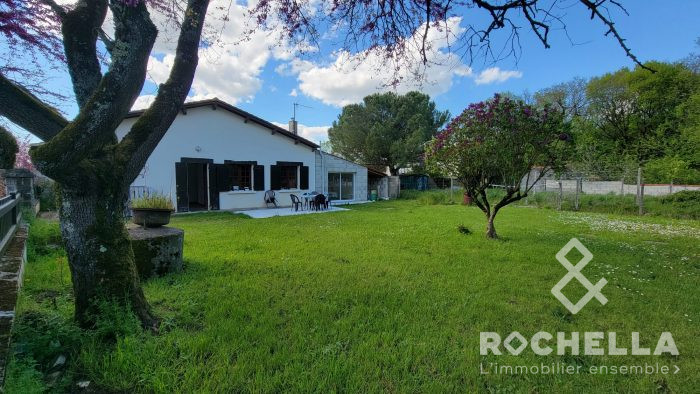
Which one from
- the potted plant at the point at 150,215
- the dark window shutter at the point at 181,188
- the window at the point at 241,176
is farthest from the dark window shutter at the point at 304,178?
the potted plant at the point at 150,215

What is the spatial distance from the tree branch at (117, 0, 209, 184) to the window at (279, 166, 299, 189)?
12706 millimetres

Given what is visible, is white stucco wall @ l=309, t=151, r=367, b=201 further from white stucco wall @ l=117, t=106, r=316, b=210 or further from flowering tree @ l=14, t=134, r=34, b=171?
flowering tree @ l=14, t=134, r=34, b=171

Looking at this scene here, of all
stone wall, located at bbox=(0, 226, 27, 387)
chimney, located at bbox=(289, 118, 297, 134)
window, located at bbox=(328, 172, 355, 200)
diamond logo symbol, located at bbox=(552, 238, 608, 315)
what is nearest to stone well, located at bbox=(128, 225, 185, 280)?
stone wall, located at bbox=(0, 226, 27, 387)

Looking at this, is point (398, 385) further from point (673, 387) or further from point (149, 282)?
point (149, 282)

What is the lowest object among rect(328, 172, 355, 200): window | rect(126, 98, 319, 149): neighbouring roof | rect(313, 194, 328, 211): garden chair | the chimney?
rect(313, 194, 328, 211): garden chair

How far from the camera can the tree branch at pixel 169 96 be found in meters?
2.59

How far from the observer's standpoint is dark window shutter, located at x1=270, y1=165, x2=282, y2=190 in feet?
48.6

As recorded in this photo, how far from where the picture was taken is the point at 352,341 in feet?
8.46

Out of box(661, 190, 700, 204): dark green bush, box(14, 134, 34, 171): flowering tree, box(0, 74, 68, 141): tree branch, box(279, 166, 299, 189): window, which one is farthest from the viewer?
box(279, 166, 299, 189): window

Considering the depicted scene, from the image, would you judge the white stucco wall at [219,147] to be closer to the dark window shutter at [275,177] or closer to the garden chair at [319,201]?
the dark window shutter at [275,177]

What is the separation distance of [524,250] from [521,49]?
13.0 ft

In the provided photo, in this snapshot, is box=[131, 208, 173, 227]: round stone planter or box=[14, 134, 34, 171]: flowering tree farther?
box=[131, 208, 173, 227]: round stone planter

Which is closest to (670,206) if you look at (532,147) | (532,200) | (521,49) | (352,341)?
(532,200)

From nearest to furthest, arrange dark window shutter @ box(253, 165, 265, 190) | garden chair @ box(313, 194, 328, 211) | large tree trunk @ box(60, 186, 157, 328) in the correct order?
1. large tree trunk @ box(60, 186, 157, 328)
2. garden chair @ box(313, 194, 328, 211)
3. dark window shutter @ box(253, 165, 265, 190)
